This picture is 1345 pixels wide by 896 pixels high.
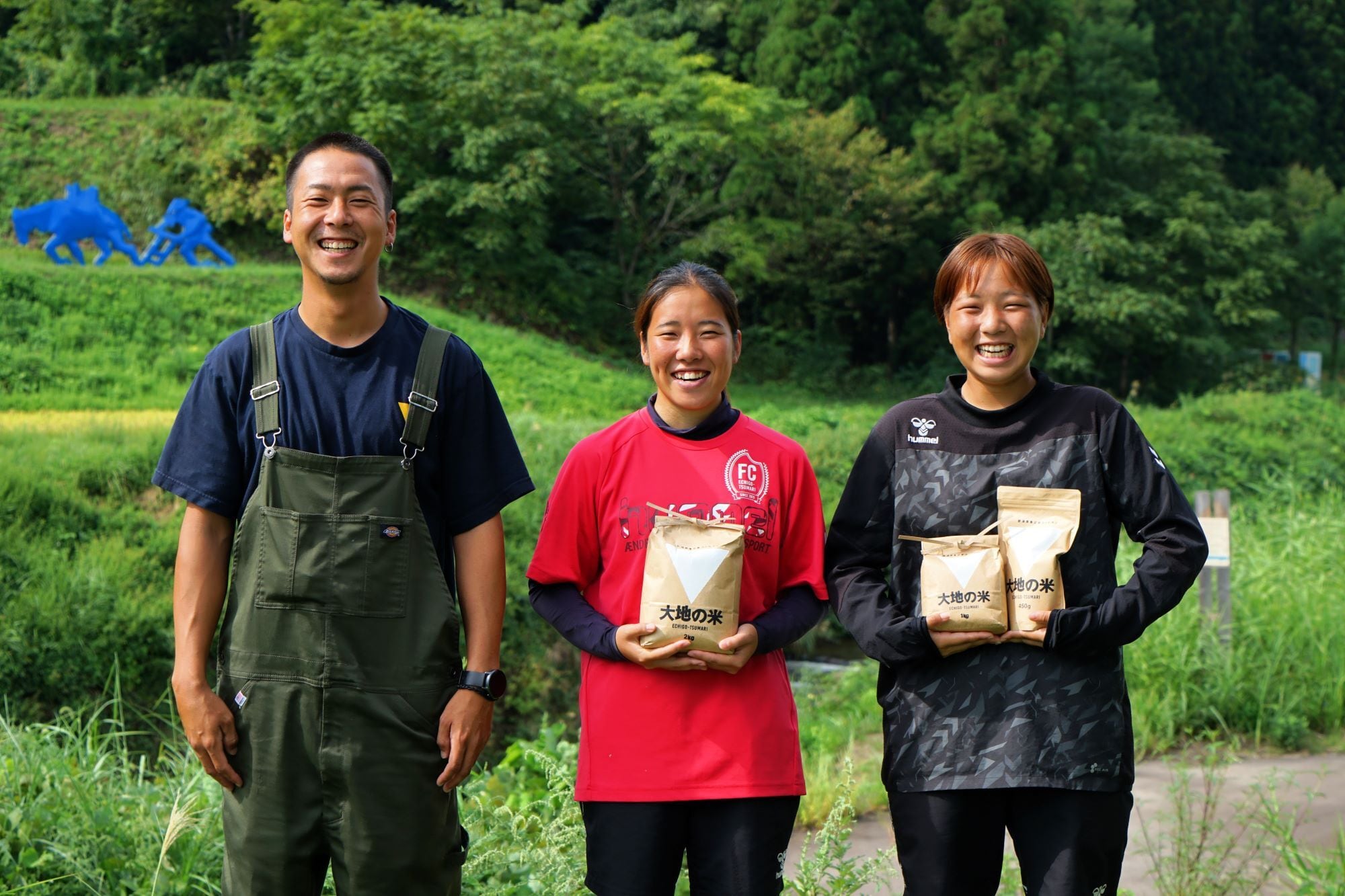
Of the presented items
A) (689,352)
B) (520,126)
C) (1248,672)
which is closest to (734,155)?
(520,126)

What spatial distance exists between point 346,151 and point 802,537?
126 centimetres

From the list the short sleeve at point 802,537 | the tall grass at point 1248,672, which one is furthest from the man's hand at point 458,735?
the tall grass at point 1248,672

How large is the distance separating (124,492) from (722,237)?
1835cm

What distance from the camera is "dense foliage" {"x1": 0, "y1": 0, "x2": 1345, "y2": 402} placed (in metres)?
23.4

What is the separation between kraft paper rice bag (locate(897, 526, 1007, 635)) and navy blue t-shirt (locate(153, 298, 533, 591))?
0.89 meters

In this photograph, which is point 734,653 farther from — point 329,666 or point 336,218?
point 336,218

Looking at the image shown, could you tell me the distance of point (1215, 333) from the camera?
89.6 feet

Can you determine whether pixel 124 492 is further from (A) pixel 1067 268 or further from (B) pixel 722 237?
(A) pixel 1067 268

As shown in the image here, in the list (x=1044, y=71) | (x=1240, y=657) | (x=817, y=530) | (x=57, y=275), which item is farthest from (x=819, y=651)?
(x=1044, y=71)

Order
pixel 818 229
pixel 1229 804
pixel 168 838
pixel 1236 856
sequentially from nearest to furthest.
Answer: pixel 168 838 < pixel 1236 856 < pixel 1229 804 < pixel 818 229

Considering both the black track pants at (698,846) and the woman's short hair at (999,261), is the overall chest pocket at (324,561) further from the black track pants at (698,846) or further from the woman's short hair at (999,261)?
the woman's short hair at (999,261)

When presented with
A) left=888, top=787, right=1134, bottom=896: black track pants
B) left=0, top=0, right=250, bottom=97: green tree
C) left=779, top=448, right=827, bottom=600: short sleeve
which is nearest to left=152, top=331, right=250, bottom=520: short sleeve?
left=779, top=448, right=827, bottom=600: short sleeve

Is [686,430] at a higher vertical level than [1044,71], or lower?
lower

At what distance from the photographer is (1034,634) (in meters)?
2.64
